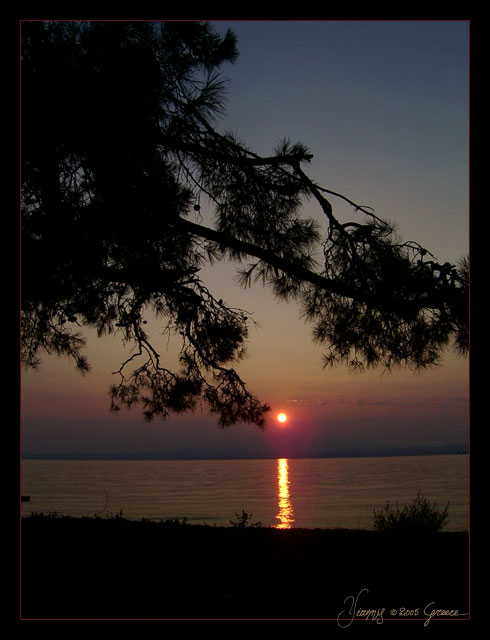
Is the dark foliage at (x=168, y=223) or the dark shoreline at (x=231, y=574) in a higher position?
the dark foliage at (x=168, y=223)

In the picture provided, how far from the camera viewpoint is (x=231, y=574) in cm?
339

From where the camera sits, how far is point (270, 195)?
4.43 metres

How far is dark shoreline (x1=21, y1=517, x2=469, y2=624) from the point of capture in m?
2.86

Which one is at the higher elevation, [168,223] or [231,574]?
[168,223]

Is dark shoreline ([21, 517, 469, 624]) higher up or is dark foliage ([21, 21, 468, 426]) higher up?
dark foliage ([21, 21, 468, 426])

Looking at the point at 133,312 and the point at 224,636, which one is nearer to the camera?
the point at 224,636

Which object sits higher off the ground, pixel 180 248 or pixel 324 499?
pixel 180 248

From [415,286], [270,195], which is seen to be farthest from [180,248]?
[415,286]

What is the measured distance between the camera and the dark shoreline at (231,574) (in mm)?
2857

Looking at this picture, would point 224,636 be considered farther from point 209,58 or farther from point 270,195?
point 209,58

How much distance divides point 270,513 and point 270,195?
1171cm
